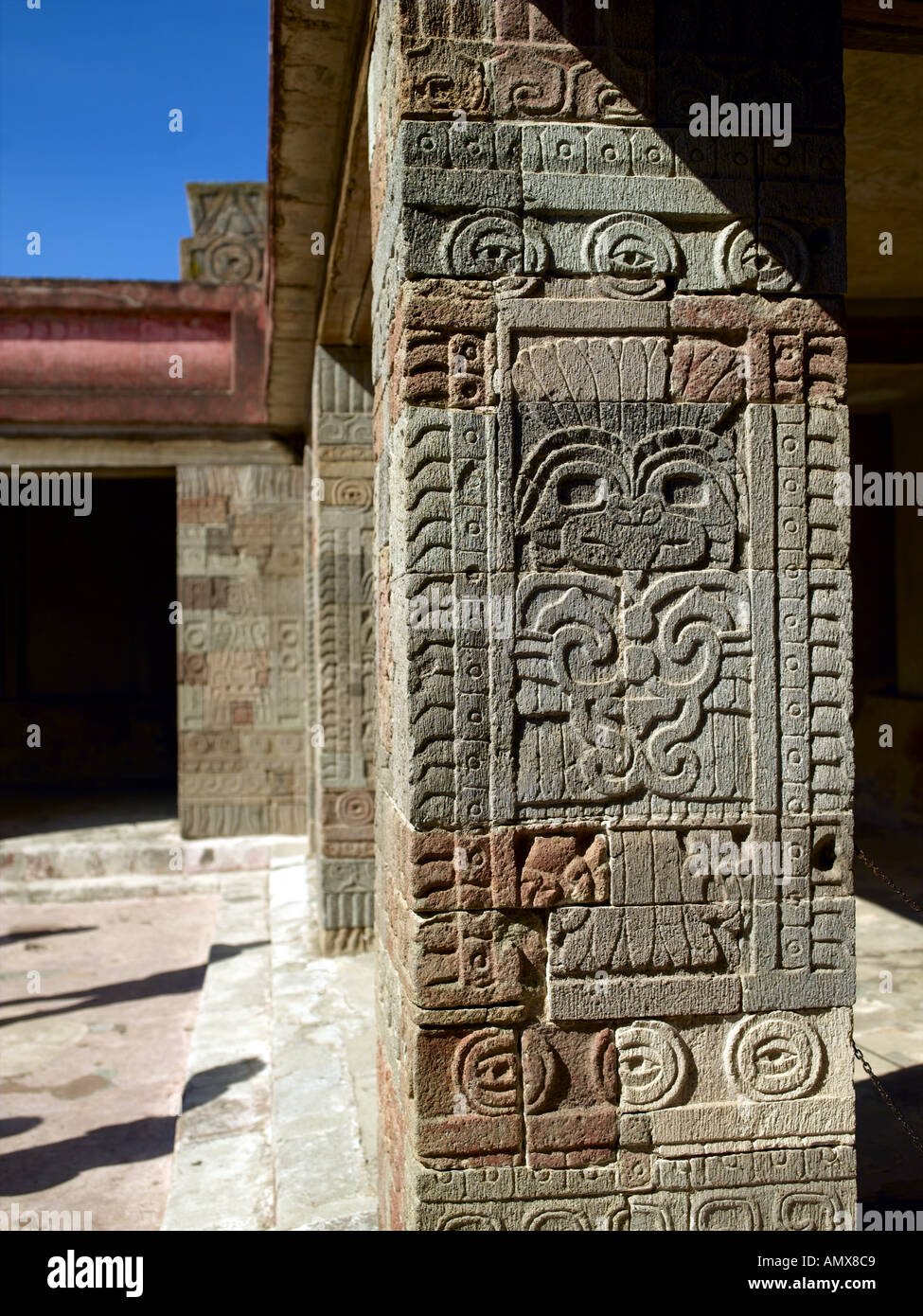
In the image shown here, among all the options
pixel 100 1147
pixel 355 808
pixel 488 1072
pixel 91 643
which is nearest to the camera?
pixel 488 1072

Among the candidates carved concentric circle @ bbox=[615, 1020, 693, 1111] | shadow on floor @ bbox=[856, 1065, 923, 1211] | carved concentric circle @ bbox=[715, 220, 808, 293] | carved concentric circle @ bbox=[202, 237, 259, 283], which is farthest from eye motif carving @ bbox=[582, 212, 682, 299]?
carved concentric circle @ bbox=[202, 237, 259, 283]

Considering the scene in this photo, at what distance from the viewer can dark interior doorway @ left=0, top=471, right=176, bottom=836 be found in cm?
1201

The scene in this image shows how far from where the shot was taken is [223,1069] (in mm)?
4324

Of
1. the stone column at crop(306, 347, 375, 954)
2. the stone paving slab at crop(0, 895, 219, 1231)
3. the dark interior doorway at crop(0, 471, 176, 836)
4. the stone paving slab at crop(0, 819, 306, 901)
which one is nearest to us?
the stone paving slab at crop(0, 895, 219, 1231)

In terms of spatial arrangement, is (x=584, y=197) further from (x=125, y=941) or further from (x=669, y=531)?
(x=125, y=941)

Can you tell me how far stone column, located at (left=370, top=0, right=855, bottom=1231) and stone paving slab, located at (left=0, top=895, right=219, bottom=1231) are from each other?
185 cm

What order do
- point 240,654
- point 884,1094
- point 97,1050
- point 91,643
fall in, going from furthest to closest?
point 91,643
point 240,654
point 97,1050
point 884,1094

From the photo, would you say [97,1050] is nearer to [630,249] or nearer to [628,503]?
[628,503]

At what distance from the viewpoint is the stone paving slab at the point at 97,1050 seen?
363cm

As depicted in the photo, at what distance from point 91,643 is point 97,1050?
8.20 metres

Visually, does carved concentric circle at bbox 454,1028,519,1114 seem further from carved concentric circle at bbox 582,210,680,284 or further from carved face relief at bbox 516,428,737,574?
carved concentric circle at bbox 582,210,680,284

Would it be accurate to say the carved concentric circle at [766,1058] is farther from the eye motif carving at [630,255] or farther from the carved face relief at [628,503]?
the eye motif carving at [630,255]

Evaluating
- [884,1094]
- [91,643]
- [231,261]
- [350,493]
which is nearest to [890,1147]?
[884,1094]

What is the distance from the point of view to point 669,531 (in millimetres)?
2213
